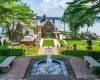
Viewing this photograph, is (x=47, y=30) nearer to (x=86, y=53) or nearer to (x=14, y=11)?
(x=14, y=11)

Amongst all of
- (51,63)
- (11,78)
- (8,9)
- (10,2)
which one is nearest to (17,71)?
(11,78)

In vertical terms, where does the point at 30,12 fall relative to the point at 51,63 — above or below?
above

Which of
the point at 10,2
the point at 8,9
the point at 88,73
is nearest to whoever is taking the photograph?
the point at 88,73

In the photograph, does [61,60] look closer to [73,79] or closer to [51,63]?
[51,63]

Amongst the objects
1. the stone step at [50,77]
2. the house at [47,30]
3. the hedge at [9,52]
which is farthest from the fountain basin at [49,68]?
the house at [47,30]

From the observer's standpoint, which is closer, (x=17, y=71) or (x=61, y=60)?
(x=17, y=71)

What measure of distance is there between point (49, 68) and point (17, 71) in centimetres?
243

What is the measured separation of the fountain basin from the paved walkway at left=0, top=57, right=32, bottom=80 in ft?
2.51

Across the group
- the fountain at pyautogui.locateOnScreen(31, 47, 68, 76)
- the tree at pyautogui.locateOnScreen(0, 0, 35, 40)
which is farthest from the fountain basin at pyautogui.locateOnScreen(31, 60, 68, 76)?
the tree at pyautogui.locateOnScreen(0, 0, 35, 40)

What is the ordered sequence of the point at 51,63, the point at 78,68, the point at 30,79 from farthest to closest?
the point at 51,63, the point at 78,68, the point at 30,79

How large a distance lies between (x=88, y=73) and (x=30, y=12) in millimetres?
23343

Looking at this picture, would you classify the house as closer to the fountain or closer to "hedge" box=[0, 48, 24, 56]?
"hedge" box=[0, 48, 24, 56]

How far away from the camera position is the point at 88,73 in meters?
15.7

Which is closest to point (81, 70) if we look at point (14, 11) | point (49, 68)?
point (49, 68)
